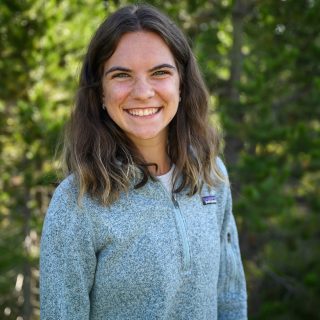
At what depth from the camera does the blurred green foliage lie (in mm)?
4316

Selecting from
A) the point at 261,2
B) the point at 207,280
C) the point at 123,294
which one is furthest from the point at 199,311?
the point at 261,2

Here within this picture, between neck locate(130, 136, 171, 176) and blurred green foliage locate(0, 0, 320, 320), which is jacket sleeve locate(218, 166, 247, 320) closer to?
neck locate(130, 136, 171, 176)

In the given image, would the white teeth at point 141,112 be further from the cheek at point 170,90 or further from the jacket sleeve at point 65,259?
the jacket sleeve at point 65,259

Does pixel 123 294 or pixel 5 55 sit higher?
pixel 5 55

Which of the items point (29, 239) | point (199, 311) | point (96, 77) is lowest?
point (29, 239)

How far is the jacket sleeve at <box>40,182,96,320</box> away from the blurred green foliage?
263 centimetres

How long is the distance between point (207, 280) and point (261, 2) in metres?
3.92

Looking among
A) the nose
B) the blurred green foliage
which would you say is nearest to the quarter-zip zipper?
the nose

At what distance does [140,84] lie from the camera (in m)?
1.66

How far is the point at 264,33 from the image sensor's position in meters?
5.05

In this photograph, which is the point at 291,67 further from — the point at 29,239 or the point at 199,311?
the point at 199,311

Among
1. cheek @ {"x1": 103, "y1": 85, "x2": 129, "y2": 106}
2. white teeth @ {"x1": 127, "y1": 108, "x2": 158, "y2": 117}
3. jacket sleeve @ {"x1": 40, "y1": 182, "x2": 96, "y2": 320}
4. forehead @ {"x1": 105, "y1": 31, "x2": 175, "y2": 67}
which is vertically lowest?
jacket sleeve @ {"x1": 40, "y1": 182, "x2": 96, "y2": 320}

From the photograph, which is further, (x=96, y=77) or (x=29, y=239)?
(x=29, y=239)

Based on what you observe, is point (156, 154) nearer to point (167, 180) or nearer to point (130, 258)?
point (167, 180)
